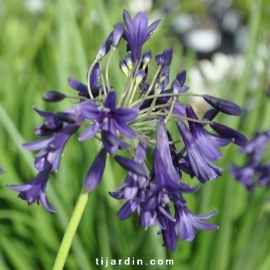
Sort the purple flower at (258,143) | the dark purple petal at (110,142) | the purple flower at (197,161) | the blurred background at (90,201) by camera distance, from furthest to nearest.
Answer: the purple flower at (258,143) → the blurred background at (90,201) → the purple flower at (197,161) → the dark purple petal at (110,142)

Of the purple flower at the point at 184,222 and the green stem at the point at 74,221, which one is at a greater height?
the green stem at the point at 74,221

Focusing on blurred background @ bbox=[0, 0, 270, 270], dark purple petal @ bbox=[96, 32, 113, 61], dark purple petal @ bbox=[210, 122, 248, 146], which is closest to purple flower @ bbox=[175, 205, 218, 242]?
dark purple petal @ bbox=[210, 122, 248, 146]

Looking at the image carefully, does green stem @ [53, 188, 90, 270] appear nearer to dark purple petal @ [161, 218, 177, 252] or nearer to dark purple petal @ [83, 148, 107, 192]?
dark purple petal @ [83, 148, 107, 192]

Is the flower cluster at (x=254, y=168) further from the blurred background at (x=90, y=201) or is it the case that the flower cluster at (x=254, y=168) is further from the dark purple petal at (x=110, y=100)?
the dark purple petal at (x=110, y=100)

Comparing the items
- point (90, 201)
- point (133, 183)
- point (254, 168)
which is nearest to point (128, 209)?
point (133, 183)

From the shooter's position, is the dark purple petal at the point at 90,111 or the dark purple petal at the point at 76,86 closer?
the dark purple petal at the point at 90,111

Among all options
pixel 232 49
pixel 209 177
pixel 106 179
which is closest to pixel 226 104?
pixel 209 177

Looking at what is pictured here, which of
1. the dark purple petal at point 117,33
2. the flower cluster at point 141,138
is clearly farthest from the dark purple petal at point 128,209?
the dark purple petal at point 117,33
